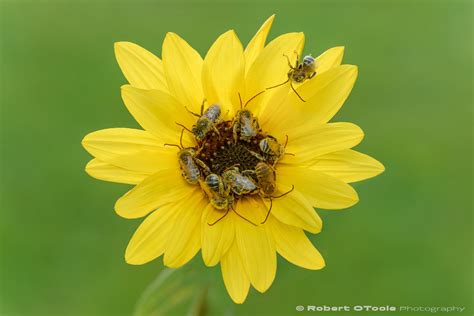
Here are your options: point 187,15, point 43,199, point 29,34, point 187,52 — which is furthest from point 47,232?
point 187,52

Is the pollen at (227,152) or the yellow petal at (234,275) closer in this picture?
the yellow petal at (234,275)

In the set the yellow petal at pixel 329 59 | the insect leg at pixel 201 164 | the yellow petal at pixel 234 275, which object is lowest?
the yellow petal at pixel 234 275

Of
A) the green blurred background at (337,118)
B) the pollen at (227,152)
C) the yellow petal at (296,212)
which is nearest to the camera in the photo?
the yellow petal at (296,212)

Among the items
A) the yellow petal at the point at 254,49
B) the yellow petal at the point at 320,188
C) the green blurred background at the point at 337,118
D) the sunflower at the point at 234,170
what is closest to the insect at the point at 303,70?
the sunflower at the point at 234,170

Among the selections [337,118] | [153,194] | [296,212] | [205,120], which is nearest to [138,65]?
[205,120]

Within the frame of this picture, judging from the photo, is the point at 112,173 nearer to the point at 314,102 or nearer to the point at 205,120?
the point at 205,120

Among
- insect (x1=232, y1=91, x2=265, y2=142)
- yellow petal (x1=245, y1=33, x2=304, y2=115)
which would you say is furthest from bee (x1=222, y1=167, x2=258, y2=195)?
yellow petal (x1=245, y1=33, x2=304, y2=115)

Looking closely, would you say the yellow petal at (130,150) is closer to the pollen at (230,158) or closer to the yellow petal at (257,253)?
the pollen at (230,158)

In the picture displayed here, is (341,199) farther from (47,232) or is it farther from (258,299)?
(47,232)
